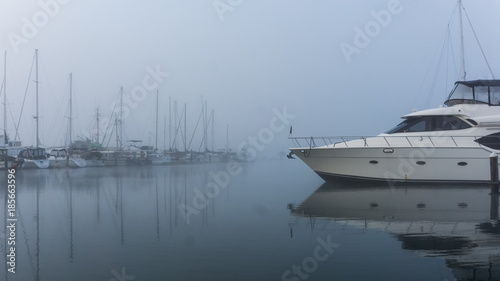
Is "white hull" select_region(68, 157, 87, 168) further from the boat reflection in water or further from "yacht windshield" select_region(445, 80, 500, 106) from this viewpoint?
"yacht windshield" select_region(445, 80, 500, 106)

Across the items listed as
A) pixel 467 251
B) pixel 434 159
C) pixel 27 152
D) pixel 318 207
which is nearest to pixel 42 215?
pixel 318 207

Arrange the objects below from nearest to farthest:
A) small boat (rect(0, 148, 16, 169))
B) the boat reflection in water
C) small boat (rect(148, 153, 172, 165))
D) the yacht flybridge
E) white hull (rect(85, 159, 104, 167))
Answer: the boat reflection in water, the yacht flybridge, small boat (rect(0, 148, 16, 169)), white hull (rect(85, 159, 104, 167)), small boat (rect(148, 153, 172, 165))

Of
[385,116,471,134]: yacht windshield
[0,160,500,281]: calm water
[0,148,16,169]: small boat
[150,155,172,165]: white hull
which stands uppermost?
[385,116,471,134]: yacht windshield

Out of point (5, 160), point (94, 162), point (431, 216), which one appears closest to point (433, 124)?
point (431, 216)

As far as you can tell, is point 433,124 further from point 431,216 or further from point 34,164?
point 34,164

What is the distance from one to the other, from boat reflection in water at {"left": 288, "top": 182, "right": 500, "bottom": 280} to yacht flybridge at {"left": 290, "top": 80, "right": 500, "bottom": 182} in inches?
28.1

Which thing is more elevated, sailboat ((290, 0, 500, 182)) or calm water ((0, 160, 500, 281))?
sailboat ((290, 0, 500, 182))

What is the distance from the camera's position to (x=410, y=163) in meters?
21.0

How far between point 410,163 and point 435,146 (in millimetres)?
1350

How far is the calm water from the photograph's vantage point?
7598 mm

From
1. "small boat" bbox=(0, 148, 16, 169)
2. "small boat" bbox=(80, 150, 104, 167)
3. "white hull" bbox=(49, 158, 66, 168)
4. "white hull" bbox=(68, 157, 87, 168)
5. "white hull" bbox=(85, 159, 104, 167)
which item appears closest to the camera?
"small boat" bbox=(0, 148, 16, 169)

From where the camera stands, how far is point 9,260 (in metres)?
8.45

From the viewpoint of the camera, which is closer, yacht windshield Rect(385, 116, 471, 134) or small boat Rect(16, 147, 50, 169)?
yacht windshield Rect(385, 116, 471, 134)

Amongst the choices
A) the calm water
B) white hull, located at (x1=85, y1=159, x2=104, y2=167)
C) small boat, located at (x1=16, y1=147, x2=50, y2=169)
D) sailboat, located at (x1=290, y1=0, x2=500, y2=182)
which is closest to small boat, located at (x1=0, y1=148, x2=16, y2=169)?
small boat, located at (x1=16, y1=147, x2=50, y2=169)
